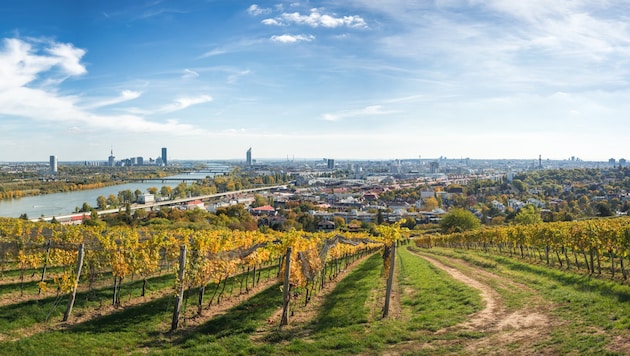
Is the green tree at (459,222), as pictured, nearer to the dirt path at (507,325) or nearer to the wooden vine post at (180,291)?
the dirt path at (507,325)

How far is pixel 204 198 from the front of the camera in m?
164

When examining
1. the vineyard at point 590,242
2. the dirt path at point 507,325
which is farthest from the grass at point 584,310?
the vineyard at point 590,242

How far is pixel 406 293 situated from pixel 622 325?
8.04 m

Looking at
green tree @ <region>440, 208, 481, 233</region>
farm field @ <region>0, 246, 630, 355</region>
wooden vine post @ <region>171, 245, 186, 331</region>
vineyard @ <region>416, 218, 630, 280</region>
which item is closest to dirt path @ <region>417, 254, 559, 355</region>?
farm field @ <region>0, 246, 630, 355</region>

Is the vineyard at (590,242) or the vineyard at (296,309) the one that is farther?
the vineyard at (590,242)

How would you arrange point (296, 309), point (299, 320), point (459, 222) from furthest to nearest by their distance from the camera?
point (459, 222) → point (296, 309) → point (299, 320)

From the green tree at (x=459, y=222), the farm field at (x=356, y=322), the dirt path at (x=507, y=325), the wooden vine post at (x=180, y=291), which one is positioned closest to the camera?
the dirt path at (x=507, y=325)

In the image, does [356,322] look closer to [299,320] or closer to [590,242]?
[299,320]

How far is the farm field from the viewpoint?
34.0 ft

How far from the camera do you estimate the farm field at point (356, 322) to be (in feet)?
34.0

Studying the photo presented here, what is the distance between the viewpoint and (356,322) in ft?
41.8

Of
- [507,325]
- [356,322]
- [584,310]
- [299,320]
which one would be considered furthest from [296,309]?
[584,310]

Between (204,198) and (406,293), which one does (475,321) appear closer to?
(406,293)

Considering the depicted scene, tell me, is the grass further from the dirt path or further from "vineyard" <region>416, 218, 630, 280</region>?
"vineyard" <region>416, 218, 630, 280</region>
